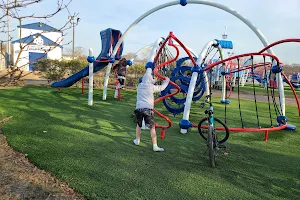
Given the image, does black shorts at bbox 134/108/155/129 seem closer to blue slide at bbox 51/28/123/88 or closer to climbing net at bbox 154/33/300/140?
climbing net at bbox 154/33/300/140

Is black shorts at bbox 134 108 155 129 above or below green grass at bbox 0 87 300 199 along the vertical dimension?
above

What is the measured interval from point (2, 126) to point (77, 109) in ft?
10.1

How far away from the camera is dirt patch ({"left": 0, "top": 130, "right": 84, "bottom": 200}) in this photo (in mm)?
3312

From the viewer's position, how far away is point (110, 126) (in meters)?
7.11

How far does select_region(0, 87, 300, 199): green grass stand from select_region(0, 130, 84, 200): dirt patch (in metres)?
0.14

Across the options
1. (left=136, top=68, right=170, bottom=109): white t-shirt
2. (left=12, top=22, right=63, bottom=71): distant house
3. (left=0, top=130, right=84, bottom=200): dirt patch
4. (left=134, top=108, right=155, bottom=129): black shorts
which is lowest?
(left=0, top=130, right=84, bottom=200): dirt patch

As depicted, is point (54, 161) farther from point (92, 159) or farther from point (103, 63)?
point (103, 63)

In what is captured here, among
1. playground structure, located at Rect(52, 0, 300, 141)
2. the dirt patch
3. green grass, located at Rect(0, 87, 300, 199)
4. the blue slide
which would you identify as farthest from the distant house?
the blue slide

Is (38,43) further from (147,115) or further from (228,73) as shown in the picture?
(228,73)

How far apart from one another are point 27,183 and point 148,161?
193 cm

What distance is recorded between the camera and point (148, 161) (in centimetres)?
470

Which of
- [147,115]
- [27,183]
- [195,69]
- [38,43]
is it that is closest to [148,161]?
[147,115]

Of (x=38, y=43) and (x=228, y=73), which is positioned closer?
(x=38, y=43)

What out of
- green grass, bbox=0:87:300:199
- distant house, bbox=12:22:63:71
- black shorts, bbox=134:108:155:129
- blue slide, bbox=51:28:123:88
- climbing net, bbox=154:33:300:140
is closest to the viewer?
distant house, bbox=12:22:63:71
